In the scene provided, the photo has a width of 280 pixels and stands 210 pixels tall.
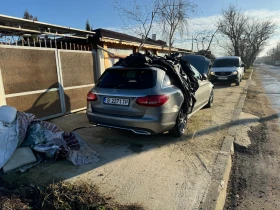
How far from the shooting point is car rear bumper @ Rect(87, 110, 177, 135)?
A: 4027mm

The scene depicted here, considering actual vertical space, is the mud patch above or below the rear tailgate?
below

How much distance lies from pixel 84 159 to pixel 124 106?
1.16 m

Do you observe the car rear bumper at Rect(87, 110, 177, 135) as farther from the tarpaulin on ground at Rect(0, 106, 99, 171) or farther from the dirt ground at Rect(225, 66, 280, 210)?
the dirt ground at Rect(225, 66, 280, 210)

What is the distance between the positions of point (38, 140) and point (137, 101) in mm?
1783

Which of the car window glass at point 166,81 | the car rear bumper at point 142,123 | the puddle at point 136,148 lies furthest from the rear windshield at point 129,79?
the puddle at point 136,148

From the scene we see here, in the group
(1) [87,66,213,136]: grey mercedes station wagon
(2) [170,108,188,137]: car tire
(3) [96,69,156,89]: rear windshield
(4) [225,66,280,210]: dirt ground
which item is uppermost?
(3) [96,69,156,89]: rear windshield

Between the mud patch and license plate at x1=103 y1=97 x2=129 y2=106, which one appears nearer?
the mud patch

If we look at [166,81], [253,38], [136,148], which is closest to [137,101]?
[166,81]

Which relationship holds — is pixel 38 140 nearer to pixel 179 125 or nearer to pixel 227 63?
pixel 179 125

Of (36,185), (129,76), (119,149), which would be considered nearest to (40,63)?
(129,76)

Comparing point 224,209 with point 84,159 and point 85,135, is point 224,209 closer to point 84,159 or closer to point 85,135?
point 84,159

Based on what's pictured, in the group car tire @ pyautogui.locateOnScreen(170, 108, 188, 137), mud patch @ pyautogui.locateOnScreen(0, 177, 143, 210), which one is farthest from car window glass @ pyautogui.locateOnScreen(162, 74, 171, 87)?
mud patch @ pyautogui.locateOnScreen(0, 177, 143, 210)

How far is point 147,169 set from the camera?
351 centimetres

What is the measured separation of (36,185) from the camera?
9.89 ft
